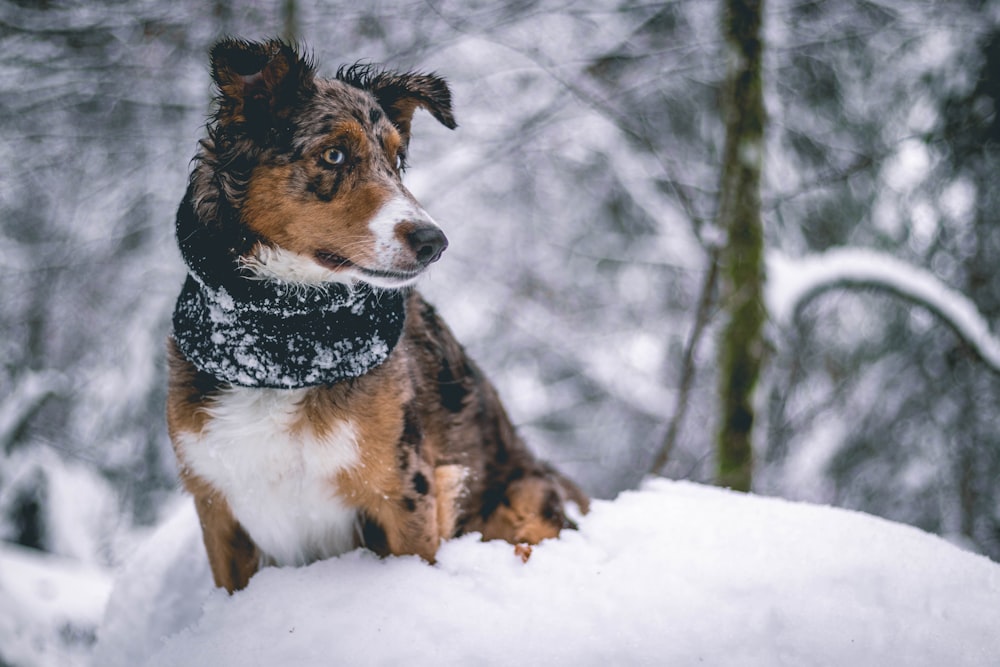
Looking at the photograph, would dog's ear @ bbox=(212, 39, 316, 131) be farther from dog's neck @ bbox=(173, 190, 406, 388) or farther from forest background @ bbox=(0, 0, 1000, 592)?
forest background @ bbox=(0, 0, 1000, 592)

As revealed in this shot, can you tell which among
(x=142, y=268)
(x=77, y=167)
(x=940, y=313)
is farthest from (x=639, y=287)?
(x=77, y=167)

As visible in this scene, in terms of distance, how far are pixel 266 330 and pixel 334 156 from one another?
56 cm

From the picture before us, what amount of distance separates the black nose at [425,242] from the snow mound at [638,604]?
40.2 inches

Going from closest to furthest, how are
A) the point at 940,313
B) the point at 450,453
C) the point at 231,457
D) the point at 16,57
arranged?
the point at 231,457, the point at 450,453, the point at 940,313, the point at 16,57

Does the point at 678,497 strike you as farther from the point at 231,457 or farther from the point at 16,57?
the point at 16,57

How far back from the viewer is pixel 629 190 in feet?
23.0

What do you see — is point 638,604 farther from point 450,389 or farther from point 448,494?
point 450,389

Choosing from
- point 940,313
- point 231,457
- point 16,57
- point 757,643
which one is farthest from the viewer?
point 16,57

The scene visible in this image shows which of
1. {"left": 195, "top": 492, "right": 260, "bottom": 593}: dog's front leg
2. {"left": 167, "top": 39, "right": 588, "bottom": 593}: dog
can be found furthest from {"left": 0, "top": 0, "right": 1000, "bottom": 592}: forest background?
{"left": 195, "top": 492, "right": 260, "bottom": 593}: dog's front leg

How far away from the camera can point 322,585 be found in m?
2.09

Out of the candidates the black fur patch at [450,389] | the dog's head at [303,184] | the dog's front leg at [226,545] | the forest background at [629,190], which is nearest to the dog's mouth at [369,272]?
the dog's head at [303,184]

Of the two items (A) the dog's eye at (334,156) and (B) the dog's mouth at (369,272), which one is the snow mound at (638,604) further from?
(A) the dog's eye at (334,156)

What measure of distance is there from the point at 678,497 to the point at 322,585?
4.74 feet

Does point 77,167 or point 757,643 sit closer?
point 757,643
